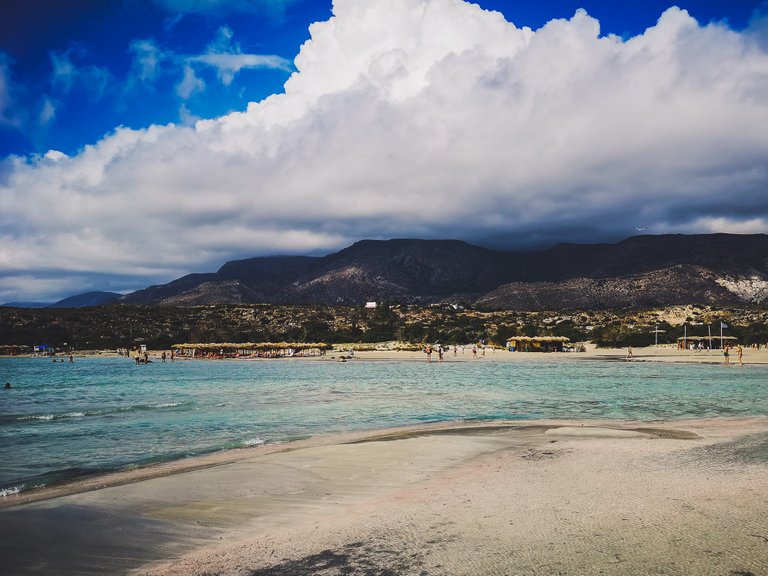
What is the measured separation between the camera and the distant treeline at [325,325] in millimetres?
89125

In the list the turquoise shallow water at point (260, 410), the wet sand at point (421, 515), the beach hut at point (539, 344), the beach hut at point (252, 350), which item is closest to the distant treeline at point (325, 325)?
the beach hut at point (539, 344)

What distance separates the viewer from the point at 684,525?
240 inches

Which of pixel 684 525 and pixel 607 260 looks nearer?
pixel 684 525

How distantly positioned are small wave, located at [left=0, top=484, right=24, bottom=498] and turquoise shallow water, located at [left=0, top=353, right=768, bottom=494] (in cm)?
8

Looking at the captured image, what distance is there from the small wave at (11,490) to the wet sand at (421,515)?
3.24 ft

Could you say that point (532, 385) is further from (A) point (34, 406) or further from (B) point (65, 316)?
(B) point (65, 316)

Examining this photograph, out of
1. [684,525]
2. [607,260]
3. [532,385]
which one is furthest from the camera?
[607,260]

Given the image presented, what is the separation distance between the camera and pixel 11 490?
9.40m

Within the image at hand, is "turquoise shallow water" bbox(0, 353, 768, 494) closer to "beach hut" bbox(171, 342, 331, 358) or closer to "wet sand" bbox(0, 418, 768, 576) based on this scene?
"wet sand" bbox(0, 418, 768, 576)

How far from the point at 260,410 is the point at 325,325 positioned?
286ft

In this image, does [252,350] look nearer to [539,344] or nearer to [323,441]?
[539,344]

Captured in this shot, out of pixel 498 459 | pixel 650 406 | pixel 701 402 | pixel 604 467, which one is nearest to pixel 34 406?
pixel 498 459

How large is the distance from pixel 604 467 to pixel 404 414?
10.8 metres

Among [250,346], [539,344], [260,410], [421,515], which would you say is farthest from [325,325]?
[421,515]
